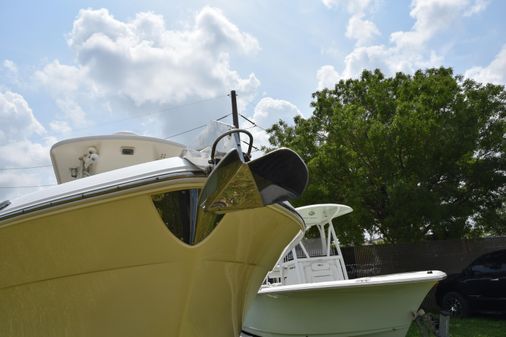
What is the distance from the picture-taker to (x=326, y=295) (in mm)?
5965

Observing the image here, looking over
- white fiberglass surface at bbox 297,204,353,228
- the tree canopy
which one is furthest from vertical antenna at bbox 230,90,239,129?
white fiberglass surface at bbox 297,204,353,228

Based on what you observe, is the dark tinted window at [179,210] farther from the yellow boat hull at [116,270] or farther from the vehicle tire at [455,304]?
the vehicle tire at [455,304]

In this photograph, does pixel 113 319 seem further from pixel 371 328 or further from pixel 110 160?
pixel 371 328

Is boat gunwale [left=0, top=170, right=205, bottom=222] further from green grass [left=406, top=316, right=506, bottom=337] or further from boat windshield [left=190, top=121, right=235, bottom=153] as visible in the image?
green grass [left=406, top=316, right=506, bottom=337]

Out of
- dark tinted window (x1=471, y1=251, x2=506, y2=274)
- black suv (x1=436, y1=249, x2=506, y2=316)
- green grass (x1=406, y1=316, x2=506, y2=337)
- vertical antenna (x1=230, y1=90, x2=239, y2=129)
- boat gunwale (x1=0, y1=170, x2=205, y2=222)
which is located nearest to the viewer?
boat gunwale (x1=0, y1=170, x2=205, y2=222)

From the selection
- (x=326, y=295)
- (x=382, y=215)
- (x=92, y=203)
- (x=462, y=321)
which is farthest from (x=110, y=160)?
(x=382, y=215)

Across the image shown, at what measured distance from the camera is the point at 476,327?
27.1 ft

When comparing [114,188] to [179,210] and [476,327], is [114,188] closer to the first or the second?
[179,210]

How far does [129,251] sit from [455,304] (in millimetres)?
8539

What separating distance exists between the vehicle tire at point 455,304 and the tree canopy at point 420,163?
6.89 feet

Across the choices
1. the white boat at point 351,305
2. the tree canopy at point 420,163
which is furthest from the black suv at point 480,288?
the white boat at point 351,305

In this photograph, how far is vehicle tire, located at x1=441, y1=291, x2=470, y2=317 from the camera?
31.1 feet

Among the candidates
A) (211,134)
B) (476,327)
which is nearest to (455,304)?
(476,327)

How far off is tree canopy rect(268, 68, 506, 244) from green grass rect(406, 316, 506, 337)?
2.86 m
